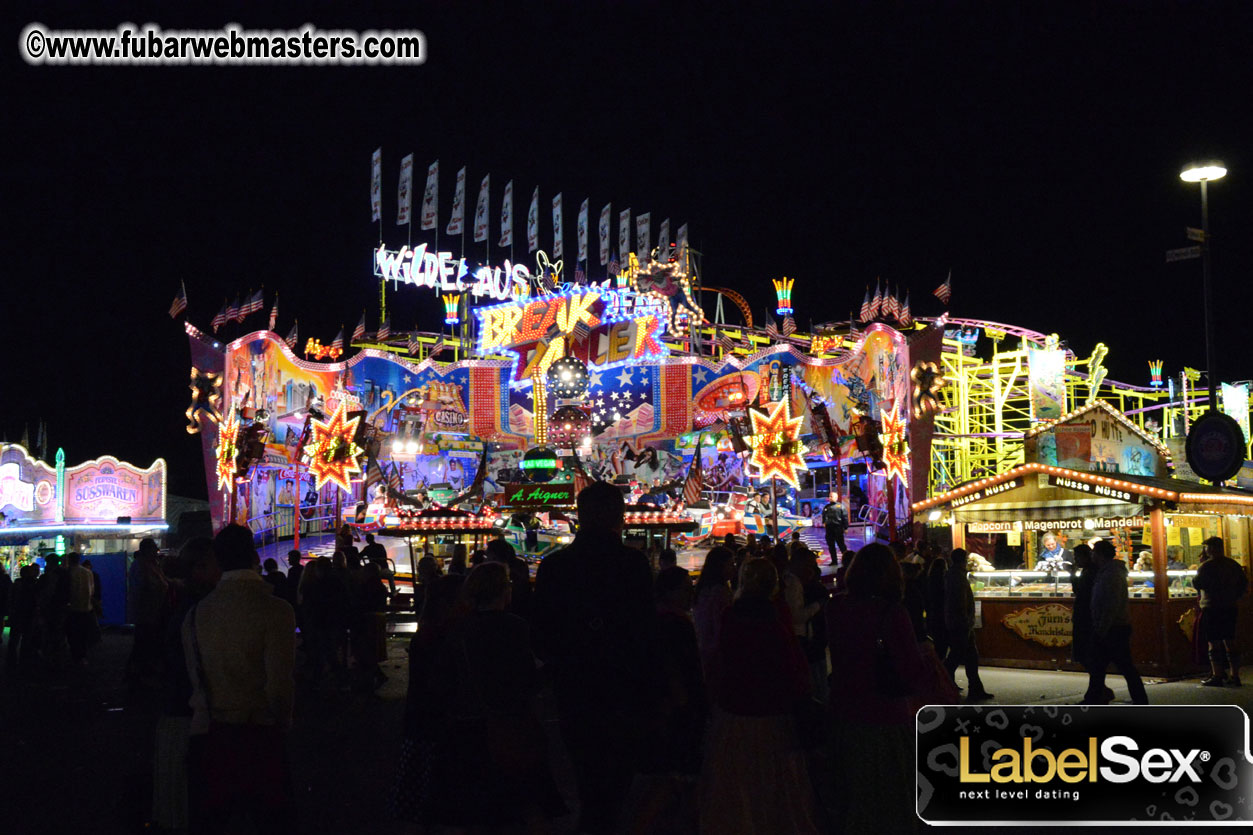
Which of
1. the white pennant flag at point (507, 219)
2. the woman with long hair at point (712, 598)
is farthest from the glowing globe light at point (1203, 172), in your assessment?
the white pennant flag at point (507, 219)

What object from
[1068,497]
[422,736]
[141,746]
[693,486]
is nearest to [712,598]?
[422,736]

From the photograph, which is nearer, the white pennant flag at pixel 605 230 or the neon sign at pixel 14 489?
the neon sign at pixel 14 489

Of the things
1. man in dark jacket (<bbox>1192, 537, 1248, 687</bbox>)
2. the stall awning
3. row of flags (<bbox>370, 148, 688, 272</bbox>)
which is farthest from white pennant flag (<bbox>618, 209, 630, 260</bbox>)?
man in dark jacket (<bbox>1192, 537, 1248, 687</bbox>)

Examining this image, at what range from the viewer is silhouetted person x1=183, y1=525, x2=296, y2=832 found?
5277mm

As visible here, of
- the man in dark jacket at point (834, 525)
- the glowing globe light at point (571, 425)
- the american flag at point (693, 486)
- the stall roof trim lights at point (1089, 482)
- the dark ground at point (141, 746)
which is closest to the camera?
the dark ground at point (141, 746)

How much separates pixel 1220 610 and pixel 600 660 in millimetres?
10963

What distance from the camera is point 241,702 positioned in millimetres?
5328

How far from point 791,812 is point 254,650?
2.79 metres

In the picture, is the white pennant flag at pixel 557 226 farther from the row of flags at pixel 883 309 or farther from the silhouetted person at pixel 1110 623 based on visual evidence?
the silhouetted person at pixel 1110 623

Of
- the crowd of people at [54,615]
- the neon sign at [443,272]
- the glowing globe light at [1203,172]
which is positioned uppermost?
the neon sign at [443,272]

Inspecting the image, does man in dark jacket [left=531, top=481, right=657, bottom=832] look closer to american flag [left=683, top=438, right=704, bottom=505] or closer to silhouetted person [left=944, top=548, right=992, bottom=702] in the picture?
silhouetted person [left=944, top=548, right=992, bottom=702]

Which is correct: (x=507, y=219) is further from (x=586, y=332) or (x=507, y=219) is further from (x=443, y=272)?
(x=586, y=332)

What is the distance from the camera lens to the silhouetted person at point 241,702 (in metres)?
5.28

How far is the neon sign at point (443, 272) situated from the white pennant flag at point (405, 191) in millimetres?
2107
